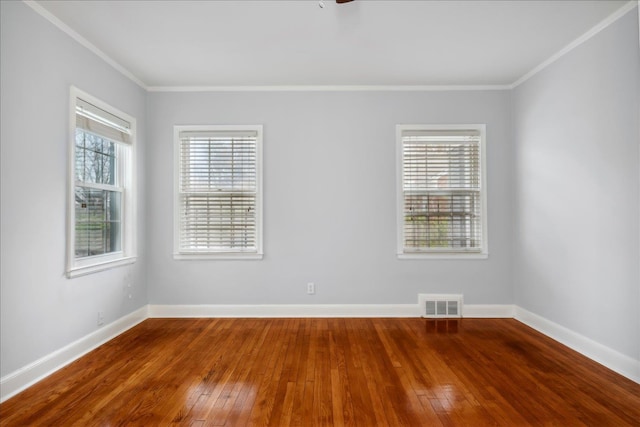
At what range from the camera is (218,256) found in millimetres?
4113

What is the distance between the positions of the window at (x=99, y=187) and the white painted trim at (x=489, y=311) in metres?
4.05

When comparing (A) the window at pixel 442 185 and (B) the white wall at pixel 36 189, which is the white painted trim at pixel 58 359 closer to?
(B) the white wall at pixel 36 189

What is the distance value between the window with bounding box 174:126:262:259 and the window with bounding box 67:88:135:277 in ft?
Answer: 1.83

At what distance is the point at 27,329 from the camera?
246 cm

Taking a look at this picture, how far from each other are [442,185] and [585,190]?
145 centimetres

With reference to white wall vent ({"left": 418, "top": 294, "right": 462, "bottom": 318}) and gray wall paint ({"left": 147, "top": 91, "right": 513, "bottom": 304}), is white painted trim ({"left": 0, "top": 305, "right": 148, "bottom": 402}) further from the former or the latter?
white wall vent ({"left": 418, "top": 294, "right": 462, "bottom": 318})

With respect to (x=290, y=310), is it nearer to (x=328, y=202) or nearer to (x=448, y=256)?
(x=328, y=202)

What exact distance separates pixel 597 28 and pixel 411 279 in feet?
9.84

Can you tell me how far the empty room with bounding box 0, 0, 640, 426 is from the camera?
2.38 m

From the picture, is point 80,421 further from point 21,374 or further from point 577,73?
point 577,73

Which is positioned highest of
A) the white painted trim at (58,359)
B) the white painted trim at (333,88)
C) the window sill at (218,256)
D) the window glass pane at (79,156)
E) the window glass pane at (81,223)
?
the white painted trim at (333,88)

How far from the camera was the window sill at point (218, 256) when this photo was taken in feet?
13.5

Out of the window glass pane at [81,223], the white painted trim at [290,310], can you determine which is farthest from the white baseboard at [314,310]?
the window glass pane at [81,223]

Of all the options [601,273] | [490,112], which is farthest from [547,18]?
[601,273]
